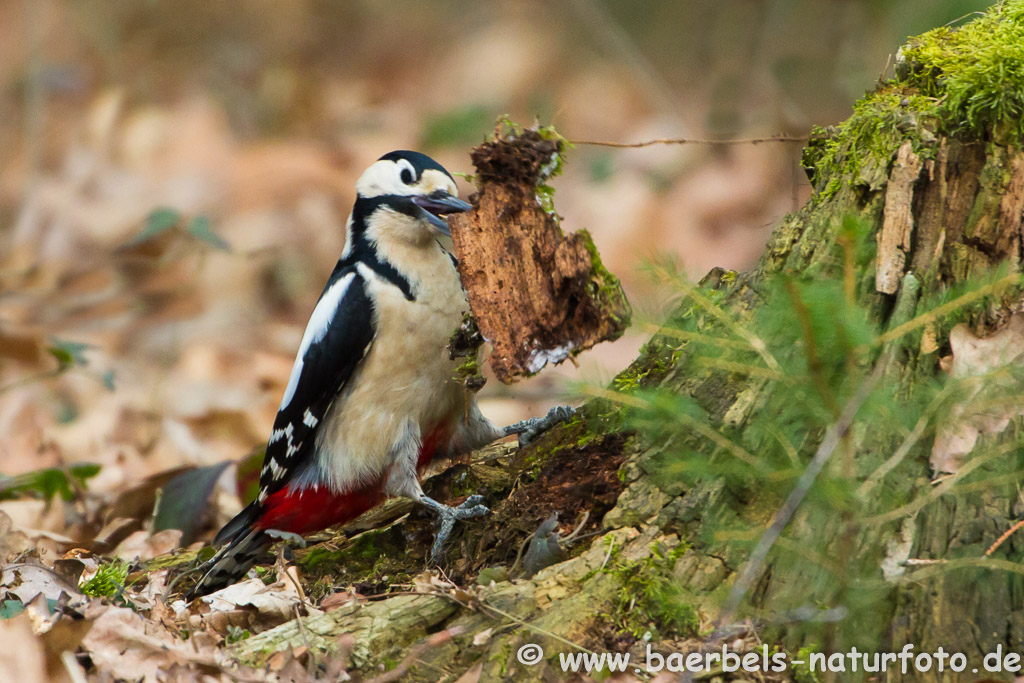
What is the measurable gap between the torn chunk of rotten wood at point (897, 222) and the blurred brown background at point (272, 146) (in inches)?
69.7

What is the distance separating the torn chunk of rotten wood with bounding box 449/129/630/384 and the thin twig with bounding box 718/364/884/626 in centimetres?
72

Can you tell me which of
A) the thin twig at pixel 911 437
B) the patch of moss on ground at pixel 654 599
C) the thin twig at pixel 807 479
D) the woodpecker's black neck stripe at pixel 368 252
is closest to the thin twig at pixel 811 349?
the thin twig at pixel 807 479

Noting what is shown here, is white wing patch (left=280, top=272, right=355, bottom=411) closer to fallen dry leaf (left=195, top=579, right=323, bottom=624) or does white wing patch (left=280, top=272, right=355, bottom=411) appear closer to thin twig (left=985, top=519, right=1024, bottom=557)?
fallen dry leaf (left=195, top=579, right=323, bottom=624)

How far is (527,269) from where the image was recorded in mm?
2531

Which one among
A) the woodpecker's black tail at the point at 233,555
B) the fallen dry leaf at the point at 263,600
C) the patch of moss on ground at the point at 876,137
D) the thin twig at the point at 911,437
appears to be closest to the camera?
the thin twig at the point at 911,437

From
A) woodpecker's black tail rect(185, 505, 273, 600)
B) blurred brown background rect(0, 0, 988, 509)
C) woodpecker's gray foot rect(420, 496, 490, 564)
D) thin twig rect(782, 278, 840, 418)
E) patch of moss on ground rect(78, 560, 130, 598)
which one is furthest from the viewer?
blurred brown background rect(0, 0, 988, 509)

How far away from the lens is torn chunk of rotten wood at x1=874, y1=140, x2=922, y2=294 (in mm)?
2256

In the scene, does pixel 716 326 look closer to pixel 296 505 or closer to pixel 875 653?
pixel 875 653

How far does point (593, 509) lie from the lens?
2.47 meters

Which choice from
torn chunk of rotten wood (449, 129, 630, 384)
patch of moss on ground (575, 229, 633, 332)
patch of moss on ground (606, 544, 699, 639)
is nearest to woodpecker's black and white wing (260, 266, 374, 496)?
torn chunk of rotten wood (449, 129, 630, 384)

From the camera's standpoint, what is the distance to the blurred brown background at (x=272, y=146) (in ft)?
19.2

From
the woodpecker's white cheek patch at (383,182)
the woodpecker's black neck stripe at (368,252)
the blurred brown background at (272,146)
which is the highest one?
the blurred brown background at (272,146)

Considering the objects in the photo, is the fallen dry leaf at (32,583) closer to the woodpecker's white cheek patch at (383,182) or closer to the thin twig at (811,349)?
the woodpecker's white cheek patch at (383,182)

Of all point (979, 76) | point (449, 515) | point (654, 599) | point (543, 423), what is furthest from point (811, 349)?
point (543, 423)
